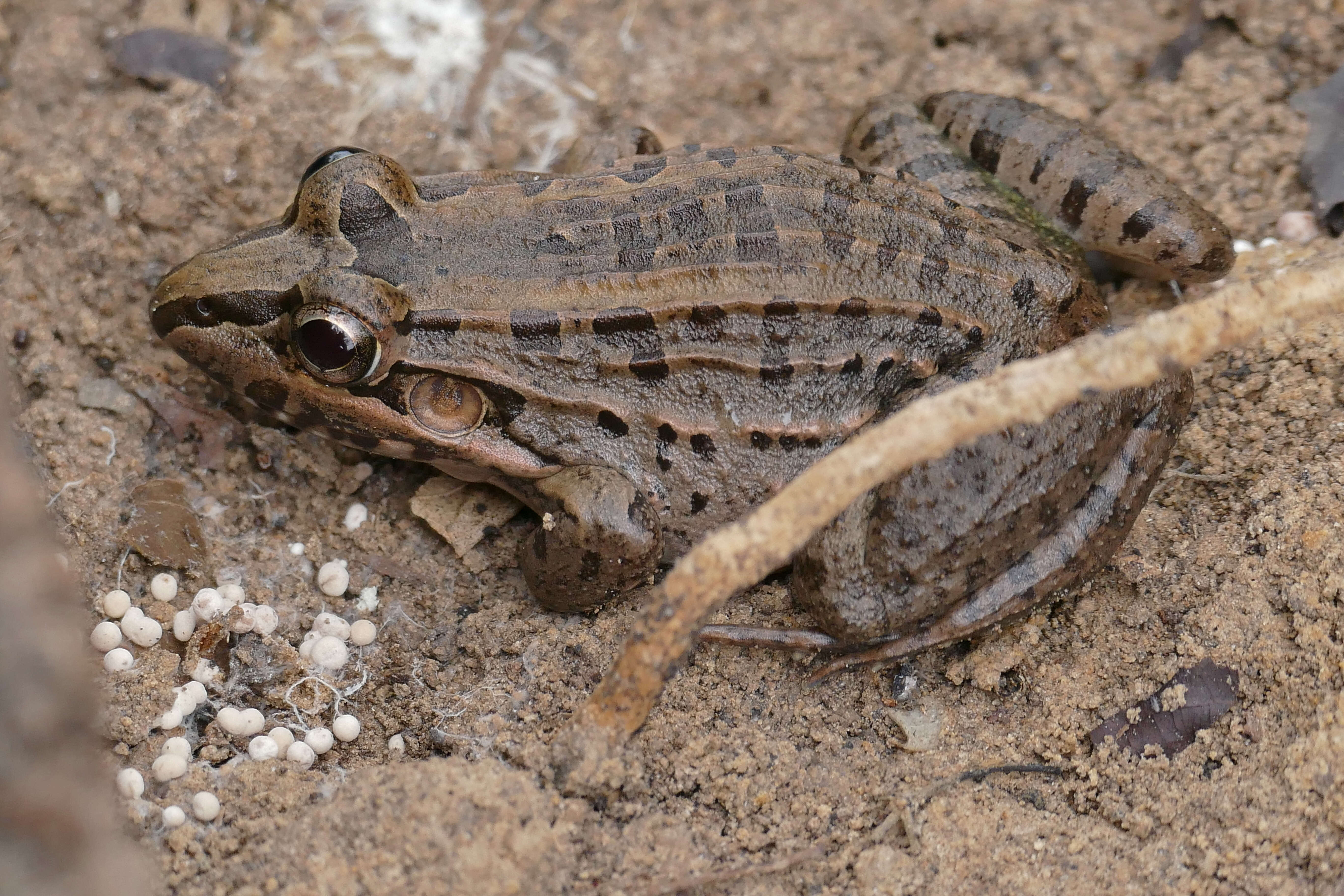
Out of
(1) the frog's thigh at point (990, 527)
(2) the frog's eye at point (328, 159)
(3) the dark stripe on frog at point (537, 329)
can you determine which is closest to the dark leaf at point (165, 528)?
(2) the frog's eye at point (328, 159)

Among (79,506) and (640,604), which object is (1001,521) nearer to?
(640,604)

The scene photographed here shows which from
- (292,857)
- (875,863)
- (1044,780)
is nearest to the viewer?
(292,857)

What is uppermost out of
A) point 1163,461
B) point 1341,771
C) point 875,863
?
point 1163,461

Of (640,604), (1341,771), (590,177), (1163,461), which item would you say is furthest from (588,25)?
(1341,771)

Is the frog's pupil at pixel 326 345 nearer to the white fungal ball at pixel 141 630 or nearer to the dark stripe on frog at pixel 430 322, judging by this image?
the dark stripe on frog at pixel 430 322

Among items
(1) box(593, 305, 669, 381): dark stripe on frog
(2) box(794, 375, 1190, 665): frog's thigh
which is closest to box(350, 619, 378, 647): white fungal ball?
(1) box(593, 305, 669, 381): dark stripe on frog

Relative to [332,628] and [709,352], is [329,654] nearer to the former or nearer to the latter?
[332,628]

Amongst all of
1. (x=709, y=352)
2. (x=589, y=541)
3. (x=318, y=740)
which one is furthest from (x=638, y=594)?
(x=318, y=740)
